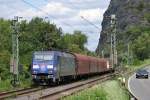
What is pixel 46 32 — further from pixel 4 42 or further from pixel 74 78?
pixel 74 78

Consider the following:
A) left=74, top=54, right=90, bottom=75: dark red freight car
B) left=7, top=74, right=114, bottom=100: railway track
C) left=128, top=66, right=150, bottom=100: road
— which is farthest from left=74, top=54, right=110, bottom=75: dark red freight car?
left=7, top=74, right=114, bottom=100: railway track

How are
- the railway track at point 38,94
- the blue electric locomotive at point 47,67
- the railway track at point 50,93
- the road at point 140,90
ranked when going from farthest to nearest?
1. the blue electric locomotive at point 47,67
2. the road at point 140,90
3. the railway track at point 38,94
4. the railway track at point 50,93

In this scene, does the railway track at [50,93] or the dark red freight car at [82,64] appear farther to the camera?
the dark red freight car at [82,64]

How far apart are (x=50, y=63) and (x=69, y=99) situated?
74.0 ft

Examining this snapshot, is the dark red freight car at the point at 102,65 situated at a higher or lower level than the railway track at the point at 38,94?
higher

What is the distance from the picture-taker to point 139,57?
195m

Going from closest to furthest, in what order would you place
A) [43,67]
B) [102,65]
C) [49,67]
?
[49,67] < [43,67] < [102,65]

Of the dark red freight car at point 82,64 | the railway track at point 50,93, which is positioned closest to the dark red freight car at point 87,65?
the dark red freight car at point 82,64

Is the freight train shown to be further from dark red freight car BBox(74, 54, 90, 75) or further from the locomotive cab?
dark red freight car BBox(74, 54, 90, 75)

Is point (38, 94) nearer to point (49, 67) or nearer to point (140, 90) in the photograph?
point (49, 67)

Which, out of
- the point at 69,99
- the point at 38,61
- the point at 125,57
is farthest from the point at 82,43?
the point at 69,99

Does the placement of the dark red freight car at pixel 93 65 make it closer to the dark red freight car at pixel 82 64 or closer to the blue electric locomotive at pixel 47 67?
the dark red freight car at pixel 82 64

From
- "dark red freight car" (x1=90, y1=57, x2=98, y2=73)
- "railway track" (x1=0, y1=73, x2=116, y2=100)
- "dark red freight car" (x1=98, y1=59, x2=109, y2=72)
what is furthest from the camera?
"dark red freight car" (x1=98, y1=59, x2=109, y2=72)

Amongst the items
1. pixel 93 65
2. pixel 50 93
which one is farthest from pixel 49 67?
pixel 93 65
